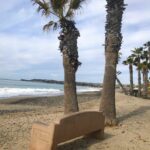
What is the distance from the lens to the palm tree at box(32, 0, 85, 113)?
12758 mm

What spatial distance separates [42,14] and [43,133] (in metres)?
5.89

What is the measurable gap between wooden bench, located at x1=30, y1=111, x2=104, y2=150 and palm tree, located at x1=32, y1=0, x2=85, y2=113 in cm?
306

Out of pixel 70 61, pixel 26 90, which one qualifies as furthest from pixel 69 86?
pixel 26 90

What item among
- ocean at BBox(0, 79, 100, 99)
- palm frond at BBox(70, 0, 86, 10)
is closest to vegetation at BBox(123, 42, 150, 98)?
ocean at BBox(0, 79, 100, 99)

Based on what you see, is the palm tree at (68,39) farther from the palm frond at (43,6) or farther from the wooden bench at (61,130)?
the wooden bench at (61,130)

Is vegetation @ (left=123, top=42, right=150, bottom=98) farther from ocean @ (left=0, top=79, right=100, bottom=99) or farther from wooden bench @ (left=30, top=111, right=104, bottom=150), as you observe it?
wooden bench @ (left=30, top=111, right=104, bottom=150)

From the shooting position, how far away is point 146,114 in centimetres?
1482

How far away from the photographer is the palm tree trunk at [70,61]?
12.7 metres

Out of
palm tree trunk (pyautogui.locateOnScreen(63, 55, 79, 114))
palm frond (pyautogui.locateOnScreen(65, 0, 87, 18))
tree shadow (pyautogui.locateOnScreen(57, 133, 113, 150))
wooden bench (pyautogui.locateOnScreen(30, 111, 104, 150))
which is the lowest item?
tree shadow (pyautogui.locateOnScreen(57, 133, 113, 150))

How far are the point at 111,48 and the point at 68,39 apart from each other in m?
1.46

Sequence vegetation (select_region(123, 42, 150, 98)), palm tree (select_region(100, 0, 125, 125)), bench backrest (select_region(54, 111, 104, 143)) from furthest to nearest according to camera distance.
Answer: vegetation (select_region(123, 42, 150, 98))
palm tree (select_region(100, 0, 125, 125))
bench backrest (select_region(54, 111, 104, 143))

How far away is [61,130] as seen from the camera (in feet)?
28.2

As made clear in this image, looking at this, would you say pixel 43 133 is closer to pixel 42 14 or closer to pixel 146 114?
pixel 42 14

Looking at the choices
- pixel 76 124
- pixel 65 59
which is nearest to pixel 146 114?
pixel 65 59
